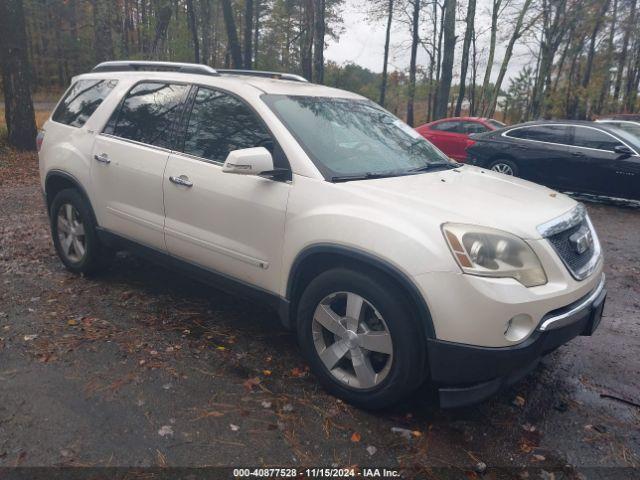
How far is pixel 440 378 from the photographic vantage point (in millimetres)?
2783

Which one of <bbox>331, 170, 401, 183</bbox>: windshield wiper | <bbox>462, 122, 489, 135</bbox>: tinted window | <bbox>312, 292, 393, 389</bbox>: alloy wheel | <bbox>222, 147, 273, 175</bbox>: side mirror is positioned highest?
<bbox>222, 147, 273, 175</bbox>: side mirror

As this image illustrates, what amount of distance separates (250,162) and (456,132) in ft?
40.6

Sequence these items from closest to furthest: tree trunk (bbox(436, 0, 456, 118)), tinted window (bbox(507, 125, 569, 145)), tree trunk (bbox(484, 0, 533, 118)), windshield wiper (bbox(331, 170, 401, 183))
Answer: windshield wiper (bbox(331, 170, 401, 183)) < tinted window (bbox(507, 125, 569, 145)) < tree trunk (bbox(436, 0, 456, 118)) < tree trunk (bbox(484, 0, 533, 118))

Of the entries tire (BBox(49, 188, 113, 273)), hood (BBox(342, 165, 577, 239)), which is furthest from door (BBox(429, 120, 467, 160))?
tire (BBox(49, 188, 113, 273))

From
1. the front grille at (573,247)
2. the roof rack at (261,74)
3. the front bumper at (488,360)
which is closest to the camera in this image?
the front bumper at (488,360)

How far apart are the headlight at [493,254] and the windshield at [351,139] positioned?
0.87 metres

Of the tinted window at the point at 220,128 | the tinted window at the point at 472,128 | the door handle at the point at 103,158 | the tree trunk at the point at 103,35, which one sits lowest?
the tinted window at the point at 472,128

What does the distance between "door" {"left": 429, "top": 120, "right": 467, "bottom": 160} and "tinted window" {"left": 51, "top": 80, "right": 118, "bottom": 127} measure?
10.6 m

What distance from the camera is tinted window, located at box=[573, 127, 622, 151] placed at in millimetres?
9477

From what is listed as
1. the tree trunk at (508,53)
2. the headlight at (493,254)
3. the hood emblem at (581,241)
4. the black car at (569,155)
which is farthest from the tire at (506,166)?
the tree trunk at (508,53)

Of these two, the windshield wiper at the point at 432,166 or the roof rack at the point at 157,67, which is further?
the roof rack at the point at 157,67

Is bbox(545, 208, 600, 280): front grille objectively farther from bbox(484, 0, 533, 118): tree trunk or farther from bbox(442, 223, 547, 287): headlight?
bbox(484, 0, 533, 118): tree trunk

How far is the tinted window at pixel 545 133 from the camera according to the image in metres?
10.1

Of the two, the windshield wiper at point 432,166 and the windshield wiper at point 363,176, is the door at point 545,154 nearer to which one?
the windshield wiper at point 432,166
